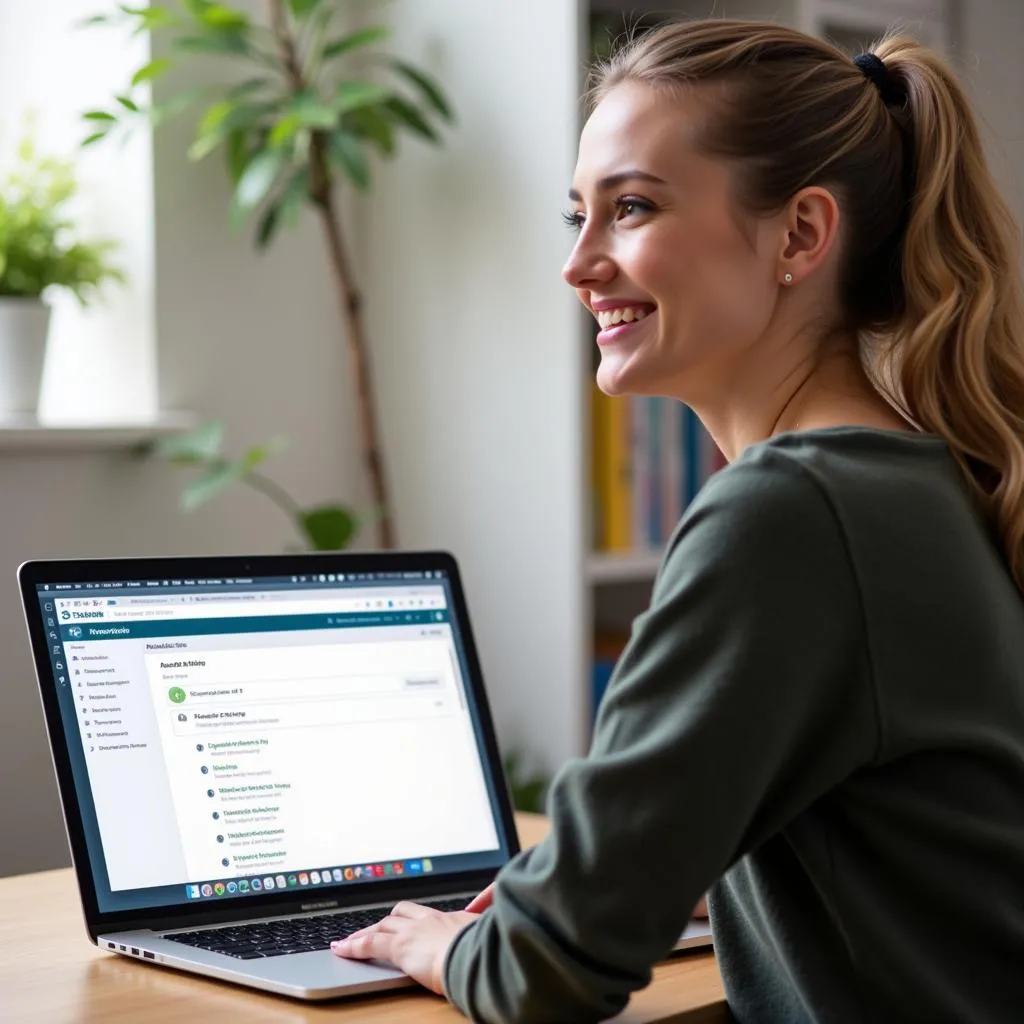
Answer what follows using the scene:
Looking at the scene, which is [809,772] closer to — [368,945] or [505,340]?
[368,945]

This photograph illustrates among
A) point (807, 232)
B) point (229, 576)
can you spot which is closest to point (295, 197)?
point (229, 576)

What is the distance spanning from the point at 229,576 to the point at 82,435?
31.2 inches

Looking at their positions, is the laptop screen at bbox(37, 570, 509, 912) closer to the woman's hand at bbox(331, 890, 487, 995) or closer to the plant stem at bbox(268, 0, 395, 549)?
the woman's hand at bbox(331, 890, 487, 995)

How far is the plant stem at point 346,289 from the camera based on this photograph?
220cm

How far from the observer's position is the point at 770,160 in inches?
41.9

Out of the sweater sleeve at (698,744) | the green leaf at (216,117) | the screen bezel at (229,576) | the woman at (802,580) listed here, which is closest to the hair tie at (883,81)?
the woman at (802,580)

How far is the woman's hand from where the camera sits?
104 cm

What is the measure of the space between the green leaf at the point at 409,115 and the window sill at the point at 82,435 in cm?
52

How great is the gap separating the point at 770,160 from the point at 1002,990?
545 millimetres

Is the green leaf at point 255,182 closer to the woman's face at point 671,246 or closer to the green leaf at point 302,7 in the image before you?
the green leaf at point 302,7

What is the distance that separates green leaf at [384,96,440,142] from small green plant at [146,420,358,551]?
485 mm

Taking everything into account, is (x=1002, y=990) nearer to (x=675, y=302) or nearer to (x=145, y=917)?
(x=675, y=302)

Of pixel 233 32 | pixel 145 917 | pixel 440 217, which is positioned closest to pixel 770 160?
pixel 145 917

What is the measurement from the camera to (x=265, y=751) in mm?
1251
